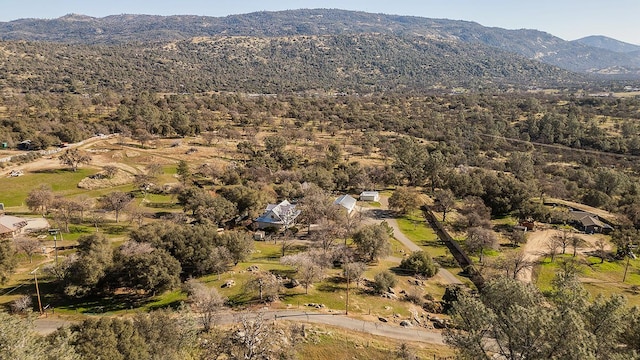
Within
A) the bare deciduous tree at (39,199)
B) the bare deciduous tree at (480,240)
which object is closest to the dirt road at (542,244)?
the bare deciduous tree at (480,240)

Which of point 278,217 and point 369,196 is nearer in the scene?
point 278,217

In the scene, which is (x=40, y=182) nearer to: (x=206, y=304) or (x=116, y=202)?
(x=116, y=202)

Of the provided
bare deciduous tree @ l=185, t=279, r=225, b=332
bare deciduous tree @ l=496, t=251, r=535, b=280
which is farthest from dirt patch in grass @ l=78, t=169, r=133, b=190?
bare deciduous tree @ l=496, t=251, r=535, b=280

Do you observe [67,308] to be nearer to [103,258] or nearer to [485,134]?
[103,258]

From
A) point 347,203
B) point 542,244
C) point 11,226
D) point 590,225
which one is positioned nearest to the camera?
point 11,226

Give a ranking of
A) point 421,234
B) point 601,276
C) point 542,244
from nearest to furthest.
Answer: point 601,276
point 542,244
point 421,234

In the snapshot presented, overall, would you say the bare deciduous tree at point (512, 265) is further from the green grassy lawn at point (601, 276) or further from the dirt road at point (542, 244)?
the dirt road at point (542, 244)

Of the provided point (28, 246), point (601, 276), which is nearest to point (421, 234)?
point (601, 276)

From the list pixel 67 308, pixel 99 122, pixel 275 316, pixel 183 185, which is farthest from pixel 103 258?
pixel 99 122
